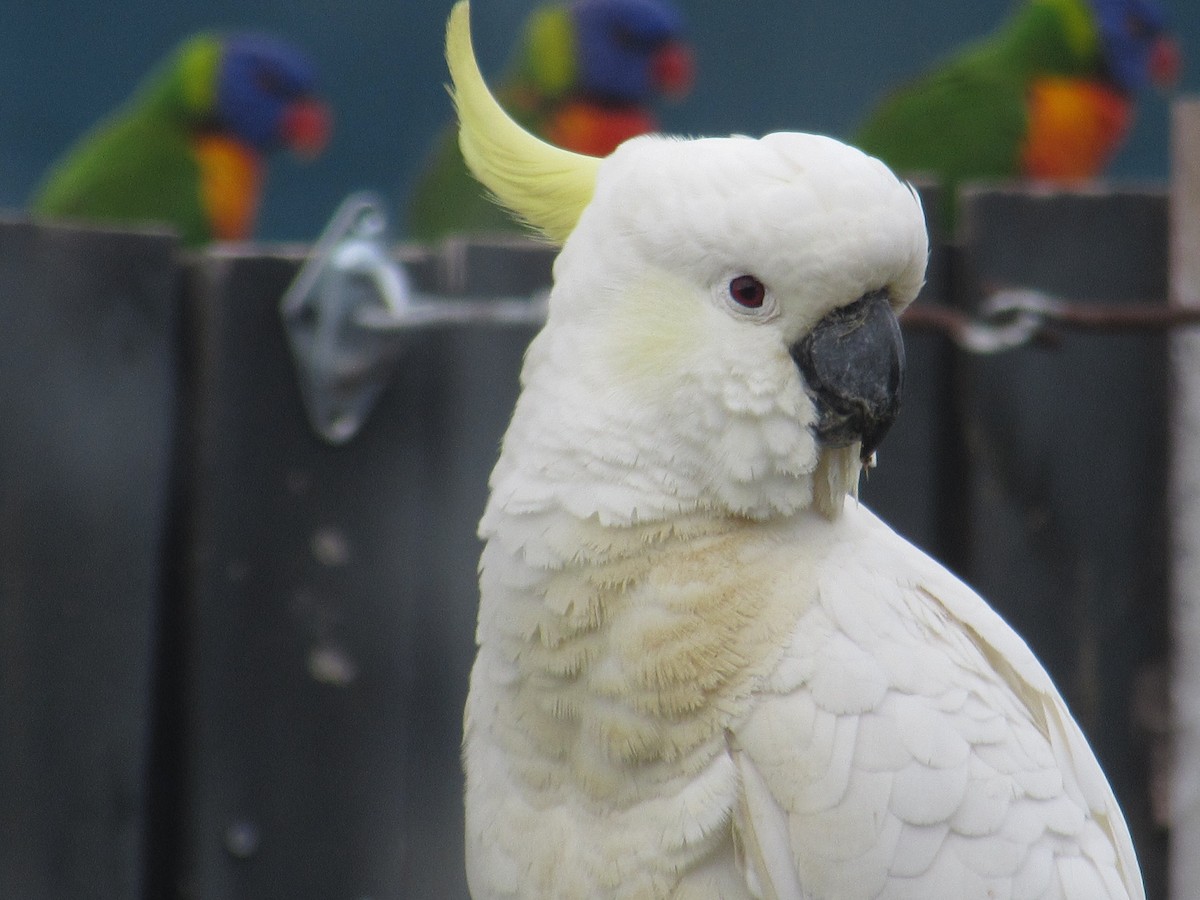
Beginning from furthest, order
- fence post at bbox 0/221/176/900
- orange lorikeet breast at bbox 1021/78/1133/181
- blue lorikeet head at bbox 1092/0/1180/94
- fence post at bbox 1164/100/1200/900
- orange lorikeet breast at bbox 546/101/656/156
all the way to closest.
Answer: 1. orange lorikeet breast at bbox 546/101/656/156
2. blue lorikeet head at bbox 1092/0/1180/94
3. orange lorikeet breast at bbox 1021/78/1133/181
4. fence post at bbox 1164/100/1200/900
5. fence post at bbox 0/221/176/900

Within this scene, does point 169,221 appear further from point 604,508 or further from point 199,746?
point 604,508

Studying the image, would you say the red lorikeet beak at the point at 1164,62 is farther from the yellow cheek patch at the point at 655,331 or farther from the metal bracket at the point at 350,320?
the yellow cheek patch at the point at 655,331

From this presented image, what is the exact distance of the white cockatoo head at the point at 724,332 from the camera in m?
1.28

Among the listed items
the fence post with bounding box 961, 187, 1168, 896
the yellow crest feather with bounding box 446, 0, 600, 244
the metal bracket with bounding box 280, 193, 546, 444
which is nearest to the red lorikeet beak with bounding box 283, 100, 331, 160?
the metal bracket with bounding box 280, 193, 546, 444

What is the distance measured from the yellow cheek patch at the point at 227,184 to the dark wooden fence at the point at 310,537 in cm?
233

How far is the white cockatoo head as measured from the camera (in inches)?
50.4

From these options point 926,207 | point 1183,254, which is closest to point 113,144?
point 926,207

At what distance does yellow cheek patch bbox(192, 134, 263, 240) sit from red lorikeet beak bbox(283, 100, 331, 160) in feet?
0.46

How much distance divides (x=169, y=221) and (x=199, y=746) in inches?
101

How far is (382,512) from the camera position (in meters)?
2.03

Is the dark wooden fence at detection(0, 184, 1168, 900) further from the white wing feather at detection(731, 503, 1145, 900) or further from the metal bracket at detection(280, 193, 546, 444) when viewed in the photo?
the white wing feather at detection(731, 503, 1145, 900)

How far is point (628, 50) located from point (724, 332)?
3.47 meters

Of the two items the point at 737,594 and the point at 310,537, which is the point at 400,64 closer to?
the point at 310,537

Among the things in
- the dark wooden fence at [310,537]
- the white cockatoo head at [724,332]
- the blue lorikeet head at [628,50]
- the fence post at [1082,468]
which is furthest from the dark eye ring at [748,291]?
the blue lorikeet head at [628,50]
